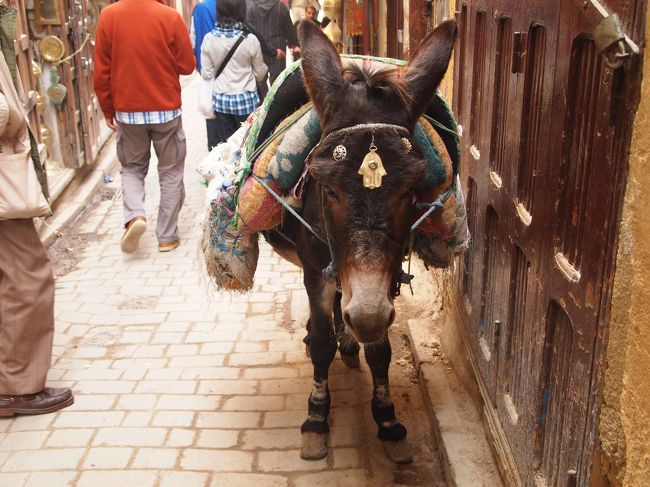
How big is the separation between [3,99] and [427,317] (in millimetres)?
2964

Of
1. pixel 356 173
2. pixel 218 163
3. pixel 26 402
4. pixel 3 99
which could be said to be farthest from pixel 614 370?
pixel 26 402

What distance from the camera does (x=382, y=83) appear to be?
2.88 m

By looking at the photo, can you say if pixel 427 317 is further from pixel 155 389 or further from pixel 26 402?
pixel 26 402

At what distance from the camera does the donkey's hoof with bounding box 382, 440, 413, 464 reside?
3.74 metres

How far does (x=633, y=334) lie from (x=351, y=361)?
2.91 meters

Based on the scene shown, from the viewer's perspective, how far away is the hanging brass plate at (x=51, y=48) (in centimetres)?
797

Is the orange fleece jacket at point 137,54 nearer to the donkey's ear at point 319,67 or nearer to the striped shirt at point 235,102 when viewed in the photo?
the striped shirt at point 235,102

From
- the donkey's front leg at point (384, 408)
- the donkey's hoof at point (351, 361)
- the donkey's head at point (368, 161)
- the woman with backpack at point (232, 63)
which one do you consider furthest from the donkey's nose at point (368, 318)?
the woman with backpack at point (232, 63)

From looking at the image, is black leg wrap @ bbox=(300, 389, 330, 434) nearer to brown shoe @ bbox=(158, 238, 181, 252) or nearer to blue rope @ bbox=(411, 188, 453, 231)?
blue rope @ bbox=(411, 188, 453, 231)

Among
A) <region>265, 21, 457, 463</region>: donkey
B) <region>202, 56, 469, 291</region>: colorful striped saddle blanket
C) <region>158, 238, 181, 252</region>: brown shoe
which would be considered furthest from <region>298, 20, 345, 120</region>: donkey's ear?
<region>158, 238, 181, 252</region>: brown shoe

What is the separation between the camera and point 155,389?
14.8 feet

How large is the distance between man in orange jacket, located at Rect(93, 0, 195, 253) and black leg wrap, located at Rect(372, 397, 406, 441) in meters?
3.45

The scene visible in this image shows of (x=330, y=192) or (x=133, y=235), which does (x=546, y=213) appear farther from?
(x=133, y=235)

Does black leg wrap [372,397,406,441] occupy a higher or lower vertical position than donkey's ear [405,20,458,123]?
lower
